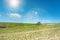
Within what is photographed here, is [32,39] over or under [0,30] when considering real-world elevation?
under

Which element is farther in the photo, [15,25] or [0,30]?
[15,25]

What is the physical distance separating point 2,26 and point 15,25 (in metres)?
1.99

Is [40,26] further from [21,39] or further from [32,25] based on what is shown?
[21,39]

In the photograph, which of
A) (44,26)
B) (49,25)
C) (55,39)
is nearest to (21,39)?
(55,39)

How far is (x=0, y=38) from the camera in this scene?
6.23 metres

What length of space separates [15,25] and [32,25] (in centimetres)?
198

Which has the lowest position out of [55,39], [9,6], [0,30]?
[55,39]

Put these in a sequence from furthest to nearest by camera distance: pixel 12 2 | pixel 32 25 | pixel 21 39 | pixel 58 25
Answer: pixel 58 25 → pixel 32 25 → pixel 12 2 → pixel 21 39

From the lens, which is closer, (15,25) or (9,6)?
(9,6)

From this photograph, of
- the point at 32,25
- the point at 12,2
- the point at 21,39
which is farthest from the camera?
the point at 32,25

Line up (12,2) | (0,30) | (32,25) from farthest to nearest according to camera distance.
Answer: (32,25) → (0,30) → (12,2)

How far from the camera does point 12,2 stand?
24.3 feet

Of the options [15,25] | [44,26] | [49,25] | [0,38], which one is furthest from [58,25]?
[0,38]

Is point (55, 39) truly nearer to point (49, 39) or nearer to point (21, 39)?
point (49, 39)
